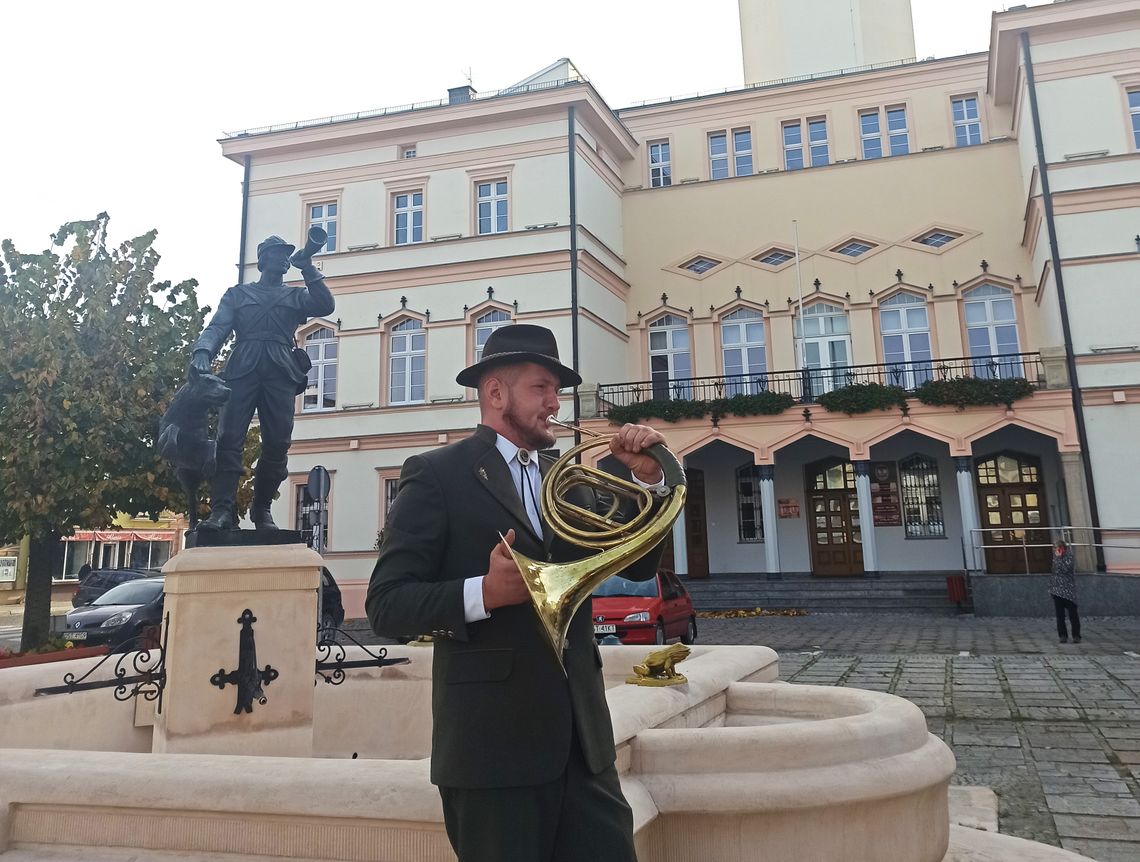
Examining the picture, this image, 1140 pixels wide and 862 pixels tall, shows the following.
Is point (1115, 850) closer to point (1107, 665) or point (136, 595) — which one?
point (1107, 665)

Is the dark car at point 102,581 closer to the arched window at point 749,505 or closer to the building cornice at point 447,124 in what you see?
the building cornice at point 447,124

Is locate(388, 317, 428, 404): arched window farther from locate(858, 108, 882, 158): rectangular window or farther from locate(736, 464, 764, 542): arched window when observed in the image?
locate(858, 108, 882, 158): rectangular window

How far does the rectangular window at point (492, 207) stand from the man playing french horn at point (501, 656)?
80.2 feet

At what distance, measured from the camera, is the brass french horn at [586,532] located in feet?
6.27

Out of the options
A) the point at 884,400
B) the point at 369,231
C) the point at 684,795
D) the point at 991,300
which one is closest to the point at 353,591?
the point at 369,231

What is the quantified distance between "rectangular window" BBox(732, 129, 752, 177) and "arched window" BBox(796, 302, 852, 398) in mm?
5352

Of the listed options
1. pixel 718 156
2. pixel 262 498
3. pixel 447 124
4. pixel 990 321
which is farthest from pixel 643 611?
pixel 718 156

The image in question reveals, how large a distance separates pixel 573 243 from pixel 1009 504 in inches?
→ 584

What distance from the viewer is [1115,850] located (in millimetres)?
4281

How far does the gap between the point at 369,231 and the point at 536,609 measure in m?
26.5

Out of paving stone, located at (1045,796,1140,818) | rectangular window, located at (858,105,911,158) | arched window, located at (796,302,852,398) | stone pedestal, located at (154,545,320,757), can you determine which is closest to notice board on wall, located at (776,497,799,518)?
arched window, located at (796,302,852,398)

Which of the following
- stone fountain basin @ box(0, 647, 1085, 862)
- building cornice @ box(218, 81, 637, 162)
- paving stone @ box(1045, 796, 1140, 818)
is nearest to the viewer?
stone fountain basin @ box(0, 647, 1085, 862)

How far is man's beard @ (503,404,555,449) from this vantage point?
7.96 feet

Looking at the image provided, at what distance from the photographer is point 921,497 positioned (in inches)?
970
